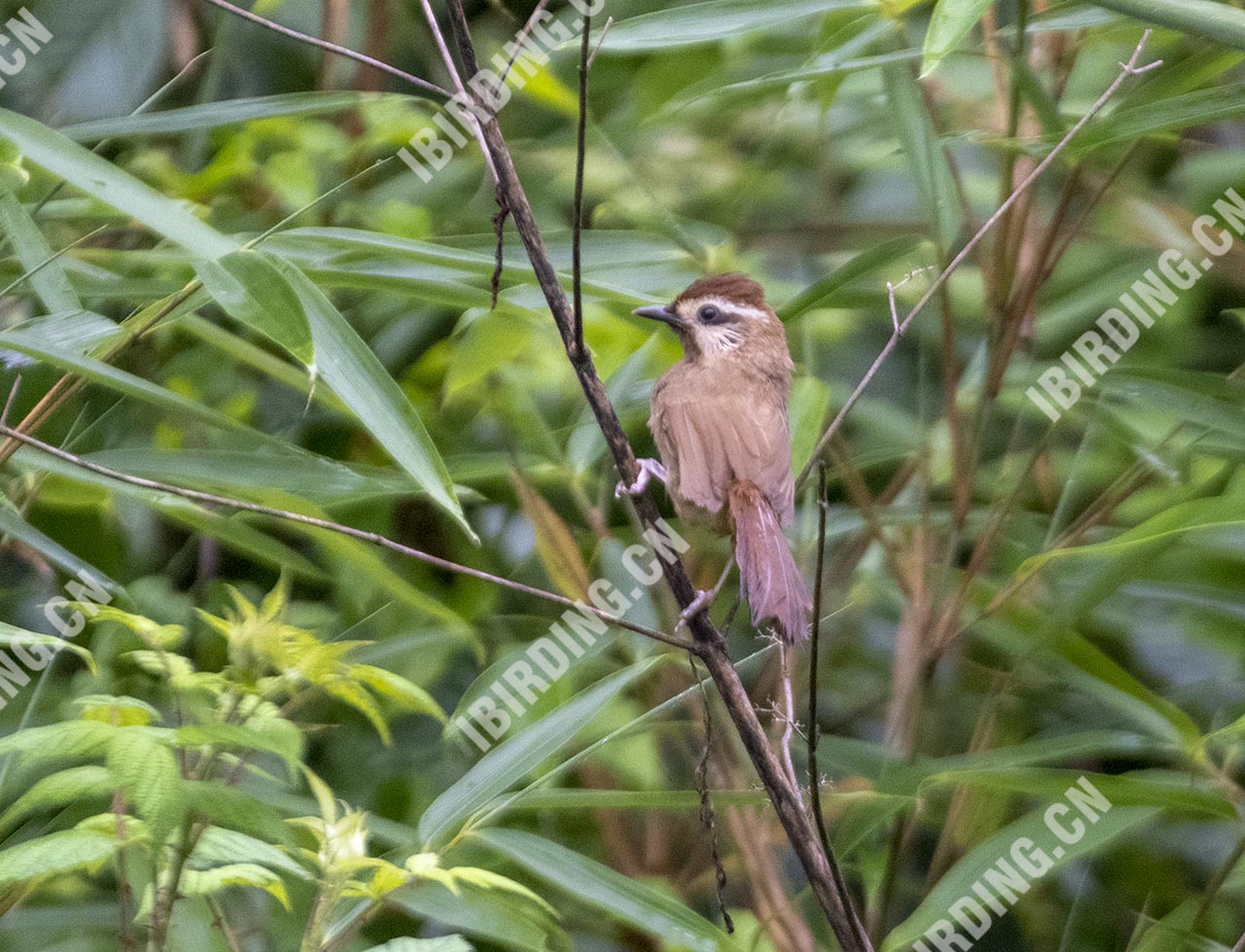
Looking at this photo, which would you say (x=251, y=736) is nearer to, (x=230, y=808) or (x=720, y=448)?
(x=230, y=808)

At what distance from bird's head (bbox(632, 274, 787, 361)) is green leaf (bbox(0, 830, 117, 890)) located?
4.96 feet

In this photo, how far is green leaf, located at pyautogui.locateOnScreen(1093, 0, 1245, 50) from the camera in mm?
2037

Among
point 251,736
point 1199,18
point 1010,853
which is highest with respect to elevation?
point 1199,18

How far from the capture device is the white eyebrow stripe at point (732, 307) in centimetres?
279

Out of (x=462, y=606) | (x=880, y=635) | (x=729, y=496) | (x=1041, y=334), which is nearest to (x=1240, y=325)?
(x=1041, y=334)

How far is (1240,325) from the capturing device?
4.02 m

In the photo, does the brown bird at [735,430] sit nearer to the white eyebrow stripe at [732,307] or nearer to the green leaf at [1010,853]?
the white eyebrow stripe at [732,307]

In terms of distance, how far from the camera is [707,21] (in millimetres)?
2568

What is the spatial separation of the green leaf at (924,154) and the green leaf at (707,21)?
0.22 metres

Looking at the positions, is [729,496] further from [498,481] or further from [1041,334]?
[1041,334]

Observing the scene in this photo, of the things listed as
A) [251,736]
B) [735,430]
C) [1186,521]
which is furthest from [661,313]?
[251,736]

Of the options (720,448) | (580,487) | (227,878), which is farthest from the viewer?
(580,487)

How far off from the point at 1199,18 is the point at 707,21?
0.90 metres

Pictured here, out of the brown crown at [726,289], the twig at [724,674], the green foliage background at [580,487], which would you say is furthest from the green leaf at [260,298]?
the brown crown at [726,289]
